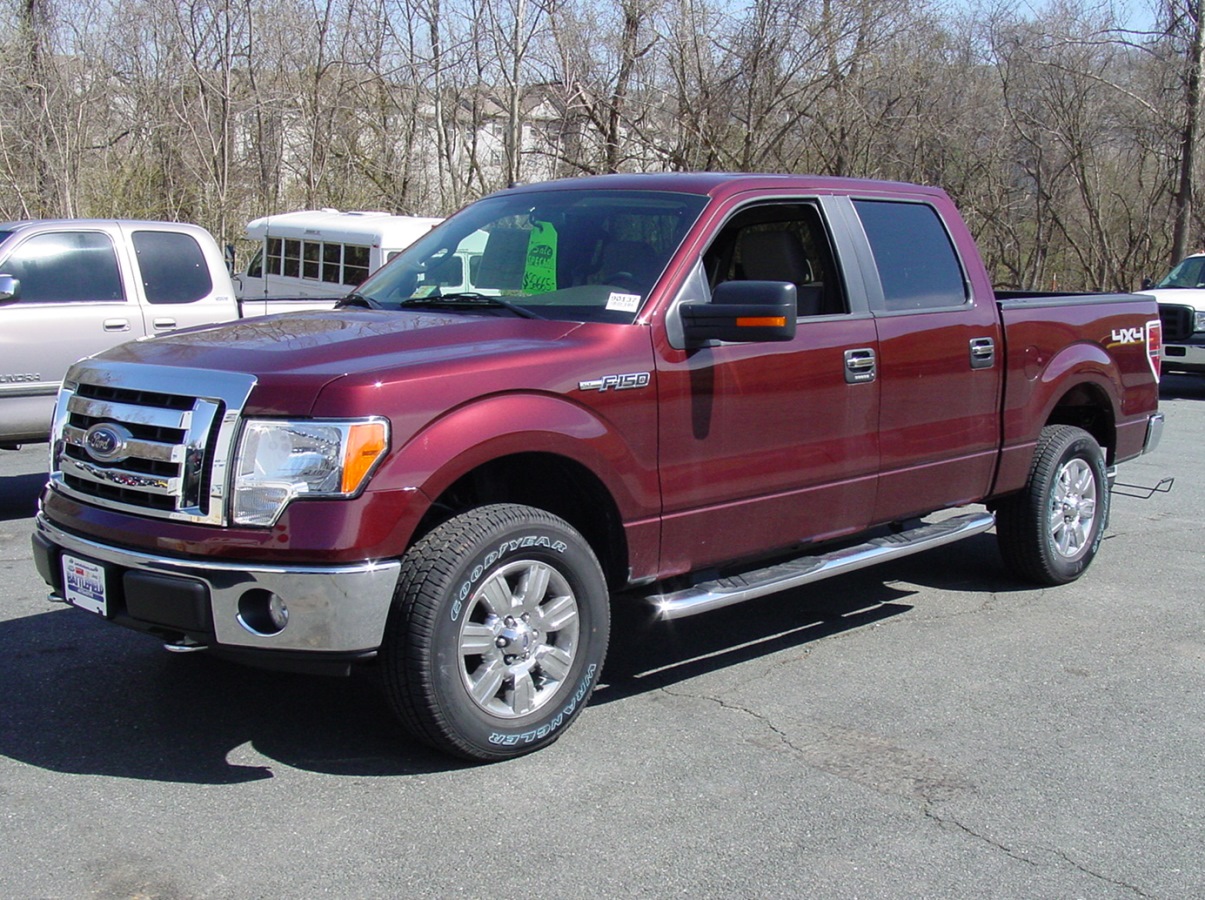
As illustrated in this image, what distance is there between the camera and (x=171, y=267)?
9.16m

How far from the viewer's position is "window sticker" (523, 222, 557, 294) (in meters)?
4.96

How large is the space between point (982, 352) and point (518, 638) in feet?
9.33

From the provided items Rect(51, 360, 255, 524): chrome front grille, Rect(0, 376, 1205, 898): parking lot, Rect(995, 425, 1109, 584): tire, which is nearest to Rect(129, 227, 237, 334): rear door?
Rect(0, 376, 1205, 898): parking lot

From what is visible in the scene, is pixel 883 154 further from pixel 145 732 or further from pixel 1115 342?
pixel 145 732

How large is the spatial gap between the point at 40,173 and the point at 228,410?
752 inches

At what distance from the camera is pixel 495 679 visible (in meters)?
4.17

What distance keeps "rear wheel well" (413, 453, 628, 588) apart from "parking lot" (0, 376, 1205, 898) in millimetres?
628

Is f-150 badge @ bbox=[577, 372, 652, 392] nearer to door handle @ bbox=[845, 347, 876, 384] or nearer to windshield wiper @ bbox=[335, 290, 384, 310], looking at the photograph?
door handle @ bbox=[845, 347, 876, 384]

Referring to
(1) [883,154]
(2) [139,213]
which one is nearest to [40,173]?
(2) [139,213]

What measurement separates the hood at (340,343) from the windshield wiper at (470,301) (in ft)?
0.28

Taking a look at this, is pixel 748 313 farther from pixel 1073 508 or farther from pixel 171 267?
pixel 171 267

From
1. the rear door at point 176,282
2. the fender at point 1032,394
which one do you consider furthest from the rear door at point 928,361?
the rear door at point 176,282

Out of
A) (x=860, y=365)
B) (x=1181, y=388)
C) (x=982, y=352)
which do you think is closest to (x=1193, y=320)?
(x=1181, y=388)

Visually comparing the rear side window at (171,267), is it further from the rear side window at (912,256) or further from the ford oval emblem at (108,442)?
the rear side window at (912,256)
